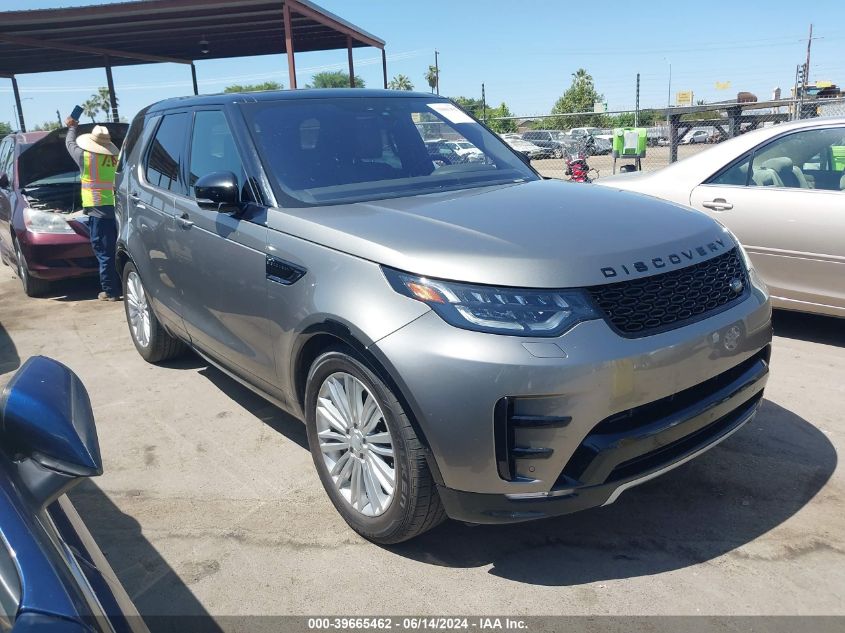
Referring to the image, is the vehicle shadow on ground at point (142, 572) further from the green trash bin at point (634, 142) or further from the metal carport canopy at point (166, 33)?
the green trash bin at point (634, 142)

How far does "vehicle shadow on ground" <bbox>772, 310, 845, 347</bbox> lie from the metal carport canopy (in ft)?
27.1

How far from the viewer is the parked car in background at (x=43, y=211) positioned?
25.1 ft

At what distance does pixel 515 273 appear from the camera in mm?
2463

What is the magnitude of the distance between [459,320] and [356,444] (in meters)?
0.79

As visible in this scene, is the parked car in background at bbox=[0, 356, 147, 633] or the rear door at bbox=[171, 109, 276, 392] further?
the rear door at bbox=[171, 109, 276, 392]

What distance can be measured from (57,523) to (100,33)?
46.7ft

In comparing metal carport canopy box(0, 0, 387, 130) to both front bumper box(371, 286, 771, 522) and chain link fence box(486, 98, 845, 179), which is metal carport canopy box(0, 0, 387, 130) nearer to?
chain link fence box(486, 98, 845, 179)

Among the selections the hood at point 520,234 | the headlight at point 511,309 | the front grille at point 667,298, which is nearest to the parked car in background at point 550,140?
the hood at point 520,234

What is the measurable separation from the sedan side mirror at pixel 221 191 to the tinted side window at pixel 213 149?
0.08 meters

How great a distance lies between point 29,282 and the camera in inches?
318

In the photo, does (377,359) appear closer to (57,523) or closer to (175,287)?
(57,523)

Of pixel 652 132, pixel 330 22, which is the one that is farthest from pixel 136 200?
pixel 652 132

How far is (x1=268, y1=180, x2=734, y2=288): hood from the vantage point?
2496mm

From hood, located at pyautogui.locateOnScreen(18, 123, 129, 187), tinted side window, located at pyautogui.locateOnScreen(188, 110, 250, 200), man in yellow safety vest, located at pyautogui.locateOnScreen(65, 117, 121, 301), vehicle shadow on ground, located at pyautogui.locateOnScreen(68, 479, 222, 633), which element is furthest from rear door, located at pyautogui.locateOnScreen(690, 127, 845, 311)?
hood, located at pyautogui.locateOnScreen(18, 123, 129, 187)
